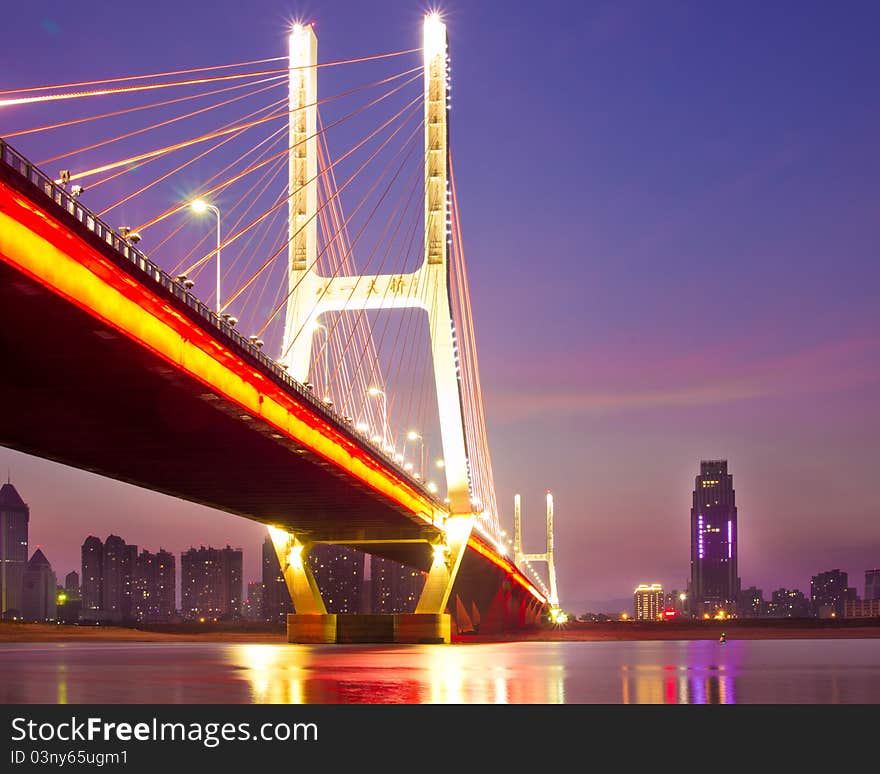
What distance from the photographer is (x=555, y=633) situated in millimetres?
126250

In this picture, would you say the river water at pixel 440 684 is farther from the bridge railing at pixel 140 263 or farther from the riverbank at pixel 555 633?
the riverbank at pixel 555 633

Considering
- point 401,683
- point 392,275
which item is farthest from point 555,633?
point 401,683

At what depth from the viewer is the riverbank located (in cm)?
10581

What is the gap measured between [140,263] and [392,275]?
3526cm

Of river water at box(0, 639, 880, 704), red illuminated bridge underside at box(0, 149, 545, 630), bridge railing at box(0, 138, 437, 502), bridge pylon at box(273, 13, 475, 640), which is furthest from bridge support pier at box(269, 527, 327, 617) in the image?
river water at box(0, 639, 880, 704)

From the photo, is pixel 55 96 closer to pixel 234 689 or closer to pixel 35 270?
pixel 35 270

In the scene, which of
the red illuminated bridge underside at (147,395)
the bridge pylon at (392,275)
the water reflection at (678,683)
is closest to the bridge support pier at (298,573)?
the red illuminated bridge underside at (147,395)

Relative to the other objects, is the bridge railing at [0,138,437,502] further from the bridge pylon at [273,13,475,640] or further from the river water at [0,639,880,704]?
the bridge pylon at [273,13,475,640]

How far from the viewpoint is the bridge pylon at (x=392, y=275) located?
64.2 m

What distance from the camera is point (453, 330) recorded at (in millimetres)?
66750

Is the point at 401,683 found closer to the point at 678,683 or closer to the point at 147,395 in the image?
the point at 678,683

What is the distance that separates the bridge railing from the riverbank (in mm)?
47866

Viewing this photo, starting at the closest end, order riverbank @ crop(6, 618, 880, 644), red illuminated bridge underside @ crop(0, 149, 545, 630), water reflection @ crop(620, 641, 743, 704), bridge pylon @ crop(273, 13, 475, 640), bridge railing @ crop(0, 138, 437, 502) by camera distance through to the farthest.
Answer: water reflection @ crop(620, 641, 743, 704), bridge railing @ crop(0, 138, 437, 502), red illuminated bridge underside @ crop(0, 149, 545, 630), bridge pylon @ crop(273, 13, 475, 640), riverbank @ crop(6, 618, 880, 644)
